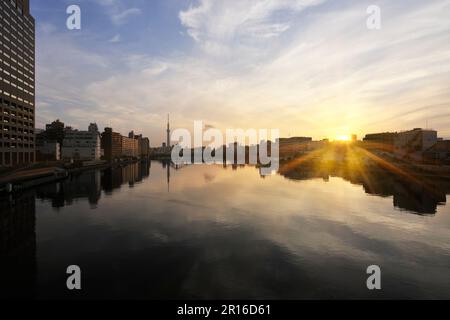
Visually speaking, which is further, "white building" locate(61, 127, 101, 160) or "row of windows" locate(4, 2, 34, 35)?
"white building" locate(61, 127, 101, 160)

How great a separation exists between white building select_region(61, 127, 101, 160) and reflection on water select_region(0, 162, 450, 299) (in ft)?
466

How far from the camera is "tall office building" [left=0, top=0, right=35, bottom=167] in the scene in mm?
101625

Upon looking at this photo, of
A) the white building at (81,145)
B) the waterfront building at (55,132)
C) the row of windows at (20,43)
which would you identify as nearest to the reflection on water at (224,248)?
the row of windows at (20,43)

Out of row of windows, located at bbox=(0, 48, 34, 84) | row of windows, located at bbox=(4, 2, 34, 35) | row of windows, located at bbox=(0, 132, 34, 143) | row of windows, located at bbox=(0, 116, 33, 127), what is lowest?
row of windows, located at bbox=(0, 132, 34, 143)

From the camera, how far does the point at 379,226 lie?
3550cm

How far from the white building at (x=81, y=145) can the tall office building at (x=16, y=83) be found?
5635 cm

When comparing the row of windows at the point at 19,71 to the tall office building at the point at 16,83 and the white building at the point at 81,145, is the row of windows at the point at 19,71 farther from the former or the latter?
the white building at the point at 81,145

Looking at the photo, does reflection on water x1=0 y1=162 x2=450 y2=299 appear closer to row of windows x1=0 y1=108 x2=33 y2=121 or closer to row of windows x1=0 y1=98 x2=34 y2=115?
row of windows x1=0 y1=108 x2=33 y2=121

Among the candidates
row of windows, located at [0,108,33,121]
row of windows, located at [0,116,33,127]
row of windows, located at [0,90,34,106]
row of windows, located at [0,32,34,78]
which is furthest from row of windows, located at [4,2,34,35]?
row of windows, located at [0,116,33,127]

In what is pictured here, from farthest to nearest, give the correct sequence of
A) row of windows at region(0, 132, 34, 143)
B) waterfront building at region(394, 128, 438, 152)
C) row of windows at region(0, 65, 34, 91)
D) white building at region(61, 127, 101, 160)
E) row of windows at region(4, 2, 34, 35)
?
white building at region(61, 127, 101, 160)
waterfront building at region(394, 128, 438, 152)
row of windows at region(4, 2, 34, 35)
row of windows at region(0, 65, 34, 91)
row of windows at region(0, 132, 34, 143)

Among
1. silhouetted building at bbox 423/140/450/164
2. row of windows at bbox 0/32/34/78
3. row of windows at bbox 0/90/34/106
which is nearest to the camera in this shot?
row of windows at bbox 0/90/34/106
